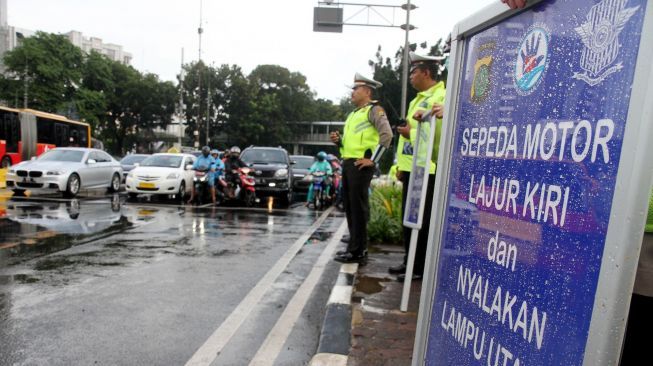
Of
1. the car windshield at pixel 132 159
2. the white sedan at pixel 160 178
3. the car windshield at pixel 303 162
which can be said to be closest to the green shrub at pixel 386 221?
the white sedan at pixel 160 178

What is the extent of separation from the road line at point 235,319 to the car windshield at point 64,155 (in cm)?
1117

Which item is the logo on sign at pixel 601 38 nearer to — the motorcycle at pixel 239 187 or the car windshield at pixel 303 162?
the motorcycle at pixel 239 187

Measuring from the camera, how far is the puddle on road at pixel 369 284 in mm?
4785

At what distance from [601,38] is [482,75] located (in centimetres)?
60

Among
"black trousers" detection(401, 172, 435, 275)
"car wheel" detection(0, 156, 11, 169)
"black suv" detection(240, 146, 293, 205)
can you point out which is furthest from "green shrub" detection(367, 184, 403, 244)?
"car wheel" detection(0, 156, 11, 169)

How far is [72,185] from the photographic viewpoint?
1466cm

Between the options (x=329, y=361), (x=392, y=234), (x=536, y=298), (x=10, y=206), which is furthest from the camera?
(x=10, y=206)

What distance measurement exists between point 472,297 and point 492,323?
0.15m

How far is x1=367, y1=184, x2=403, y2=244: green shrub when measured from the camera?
756cm

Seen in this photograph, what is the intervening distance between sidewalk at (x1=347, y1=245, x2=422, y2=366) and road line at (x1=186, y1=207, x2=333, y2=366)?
2.81 ft

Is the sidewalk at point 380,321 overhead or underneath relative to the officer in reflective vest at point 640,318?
underneath

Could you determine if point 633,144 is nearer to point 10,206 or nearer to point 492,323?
point 492,323

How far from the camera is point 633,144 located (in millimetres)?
1135

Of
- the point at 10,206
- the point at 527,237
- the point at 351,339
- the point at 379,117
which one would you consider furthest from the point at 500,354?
the point at 10,206
